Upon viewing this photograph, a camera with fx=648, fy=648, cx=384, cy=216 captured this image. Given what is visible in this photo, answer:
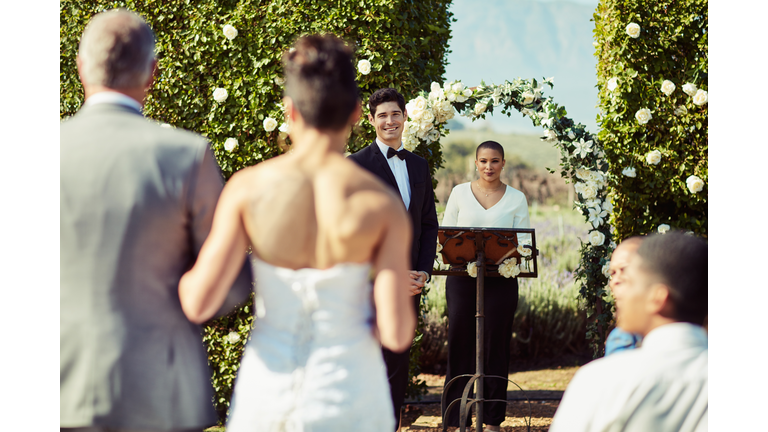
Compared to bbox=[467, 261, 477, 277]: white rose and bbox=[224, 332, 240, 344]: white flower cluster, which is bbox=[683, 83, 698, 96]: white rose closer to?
bbox=[467, 261, 477, 277]: white rose

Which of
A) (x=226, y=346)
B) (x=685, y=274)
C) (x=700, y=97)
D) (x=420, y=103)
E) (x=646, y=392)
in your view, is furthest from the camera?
(x=226, y=346)

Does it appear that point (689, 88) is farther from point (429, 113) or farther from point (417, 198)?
point (417, 198)

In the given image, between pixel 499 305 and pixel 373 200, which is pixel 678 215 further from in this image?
pixel 373 200

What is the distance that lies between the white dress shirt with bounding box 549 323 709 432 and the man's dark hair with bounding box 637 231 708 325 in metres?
0.07

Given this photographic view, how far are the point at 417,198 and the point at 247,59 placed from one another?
182cm

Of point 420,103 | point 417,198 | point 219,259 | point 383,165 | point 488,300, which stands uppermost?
point 420,103

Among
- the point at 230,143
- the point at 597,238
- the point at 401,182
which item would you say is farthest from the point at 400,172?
the point at 597,238

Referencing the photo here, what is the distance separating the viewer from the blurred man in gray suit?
173 centimetres

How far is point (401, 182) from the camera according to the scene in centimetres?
418

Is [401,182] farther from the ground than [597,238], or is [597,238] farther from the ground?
[401,182]

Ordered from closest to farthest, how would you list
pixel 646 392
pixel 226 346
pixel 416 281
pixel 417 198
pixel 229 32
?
pixel 646 392 < pixel 416 281 < pixel 417 198 < pixel 229 32 < pixel 226 346

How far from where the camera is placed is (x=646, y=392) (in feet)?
5.22

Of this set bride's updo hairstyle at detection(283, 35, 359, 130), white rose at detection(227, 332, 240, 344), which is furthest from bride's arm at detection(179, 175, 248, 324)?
white rose at detection(227, 332, 240, 344)

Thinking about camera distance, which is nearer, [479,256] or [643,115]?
[479,256]
